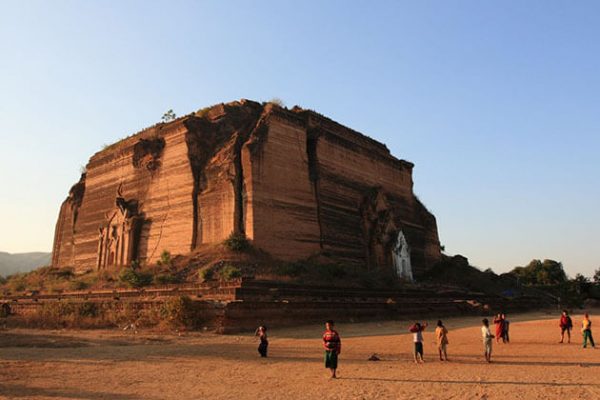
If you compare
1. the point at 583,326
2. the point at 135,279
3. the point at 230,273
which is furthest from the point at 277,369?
the point at 135,279

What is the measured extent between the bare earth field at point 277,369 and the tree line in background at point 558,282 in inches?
1187

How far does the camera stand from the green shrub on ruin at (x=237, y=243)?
23.6m

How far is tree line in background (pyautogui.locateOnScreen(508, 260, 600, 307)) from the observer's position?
151ft

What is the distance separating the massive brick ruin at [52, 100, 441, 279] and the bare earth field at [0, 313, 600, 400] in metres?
9.86

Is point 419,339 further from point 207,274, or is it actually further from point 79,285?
point 79,285

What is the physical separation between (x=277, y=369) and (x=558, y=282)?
60.2m

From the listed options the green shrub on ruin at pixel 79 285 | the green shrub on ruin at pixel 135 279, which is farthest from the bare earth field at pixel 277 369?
the green shrub on ruin at pixel 79 285

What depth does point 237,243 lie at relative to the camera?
23.7 m

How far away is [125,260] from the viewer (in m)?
28.5

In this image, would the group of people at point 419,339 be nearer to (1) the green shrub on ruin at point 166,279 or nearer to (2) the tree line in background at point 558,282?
(1) the green shrub on ruin at point 166,279

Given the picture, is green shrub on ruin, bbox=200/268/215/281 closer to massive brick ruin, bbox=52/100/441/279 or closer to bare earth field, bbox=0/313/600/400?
massive brick ruin, bbox=52/100/441/279

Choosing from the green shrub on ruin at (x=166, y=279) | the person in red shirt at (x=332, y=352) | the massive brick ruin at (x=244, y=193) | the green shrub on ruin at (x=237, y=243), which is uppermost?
the massive brick ruin at (x=244, y=193)

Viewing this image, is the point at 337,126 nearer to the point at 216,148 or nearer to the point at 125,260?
the point at 216,148

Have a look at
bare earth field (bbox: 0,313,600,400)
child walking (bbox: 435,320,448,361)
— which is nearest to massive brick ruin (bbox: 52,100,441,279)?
bare earth field (bbox: 0,313,600,400)
